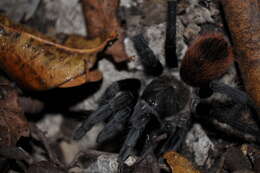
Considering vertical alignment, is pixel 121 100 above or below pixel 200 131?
above

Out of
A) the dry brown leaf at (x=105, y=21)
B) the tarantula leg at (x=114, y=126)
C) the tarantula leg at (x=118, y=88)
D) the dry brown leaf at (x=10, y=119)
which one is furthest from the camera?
the dry brown leaf at (x=105, y=21)

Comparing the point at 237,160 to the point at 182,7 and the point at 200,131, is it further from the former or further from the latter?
the point at 182,7

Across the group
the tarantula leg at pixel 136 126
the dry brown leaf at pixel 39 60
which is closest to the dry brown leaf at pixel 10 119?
the dry brown leaf at pixel 39 60

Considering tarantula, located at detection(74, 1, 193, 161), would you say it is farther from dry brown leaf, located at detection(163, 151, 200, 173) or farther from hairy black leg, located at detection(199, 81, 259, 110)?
hairy black leg, located at detection(199, 81, 259, 110)

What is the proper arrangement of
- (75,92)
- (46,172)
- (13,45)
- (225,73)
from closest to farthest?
(46,172), (13,45), (225,73), (75,92)

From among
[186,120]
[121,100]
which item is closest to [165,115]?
[186,120]

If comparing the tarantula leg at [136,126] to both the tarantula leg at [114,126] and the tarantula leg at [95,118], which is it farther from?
the tarantula leg at [95,118]

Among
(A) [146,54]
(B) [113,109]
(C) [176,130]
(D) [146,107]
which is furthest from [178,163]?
(A) [146,54]
